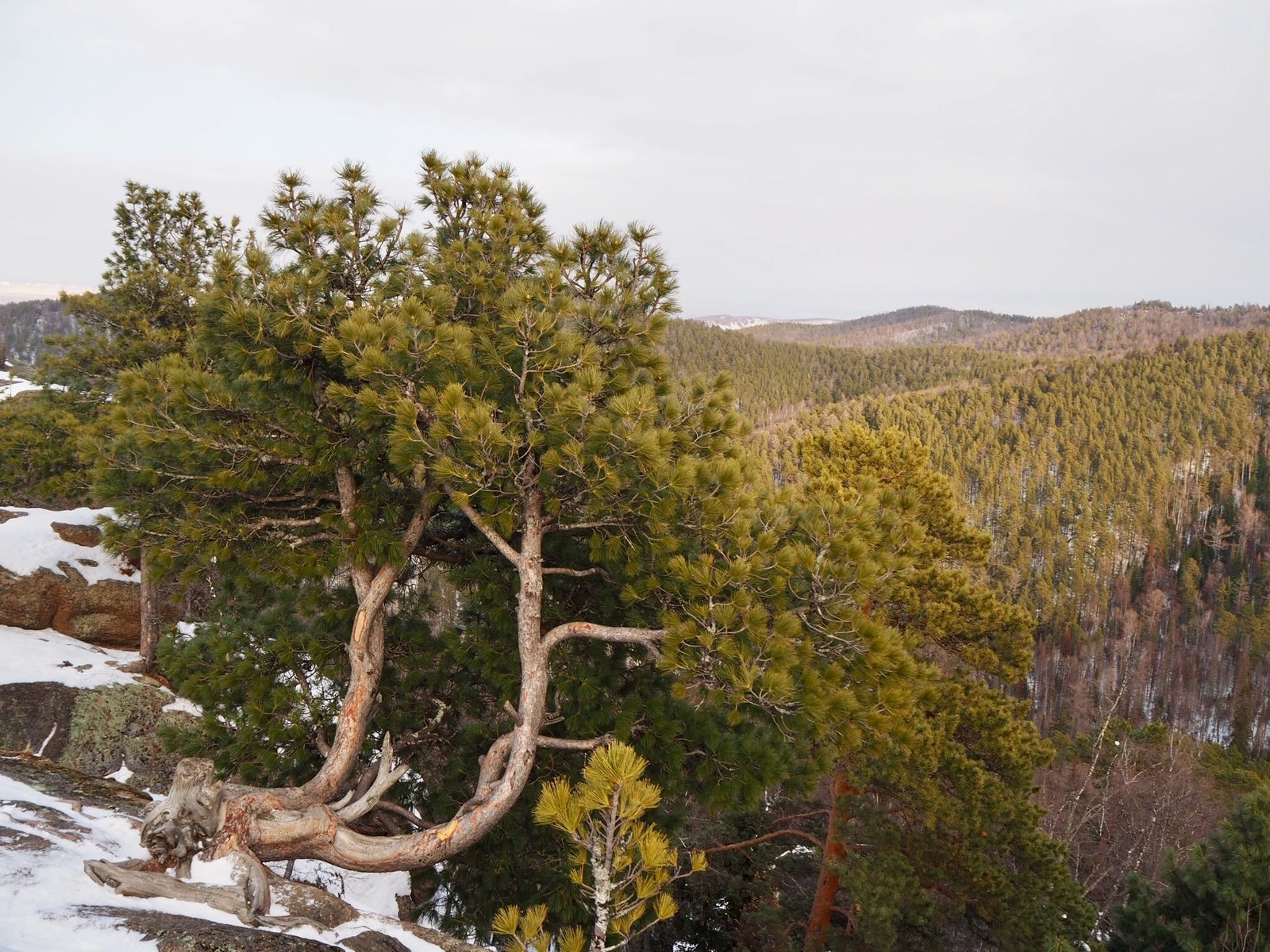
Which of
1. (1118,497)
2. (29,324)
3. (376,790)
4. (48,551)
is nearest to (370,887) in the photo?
(48,551)

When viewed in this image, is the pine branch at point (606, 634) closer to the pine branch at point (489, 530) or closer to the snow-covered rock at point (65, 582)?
the pine branch at point (489, 530)

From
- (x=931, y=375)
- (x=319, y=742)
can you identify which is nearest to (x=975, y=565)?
(x=319, y=742)

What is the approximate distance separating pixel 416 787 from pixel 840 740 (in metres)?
4.20

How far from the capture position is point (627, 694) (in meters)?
6.11

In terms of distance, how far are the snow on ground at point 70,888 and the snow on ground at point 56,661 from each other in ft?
20.3

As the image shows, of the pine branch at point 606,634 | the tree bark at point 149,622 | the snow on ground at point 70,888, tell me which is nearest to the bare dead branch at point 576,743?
the pine branch at point 606,634

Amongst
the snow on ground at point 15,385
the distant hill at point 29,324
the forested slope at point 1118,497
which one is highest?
the distant hill at point 29,324

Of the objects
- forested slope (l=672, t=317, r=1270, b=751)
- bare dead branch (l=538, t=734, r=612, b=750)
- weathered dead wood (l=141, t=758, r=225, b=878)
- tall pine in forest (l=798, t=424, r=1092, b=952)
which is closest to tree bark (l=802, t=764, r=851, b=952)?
tall pine in forest (l=798, t=424, r=1092, b=952)

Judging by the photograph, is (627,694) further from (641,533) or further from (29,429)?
(29,429)

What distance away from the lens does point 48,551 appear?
474 inches

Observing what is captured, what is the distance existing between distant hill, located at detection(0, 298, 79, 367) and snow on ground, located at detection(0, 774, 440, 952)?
143 metres

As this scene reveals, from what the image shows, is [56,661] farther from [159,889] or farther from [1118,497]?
[1118,497]

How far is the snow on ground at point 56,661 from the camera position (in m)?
10.1

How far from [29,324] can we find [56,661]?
522 ft
